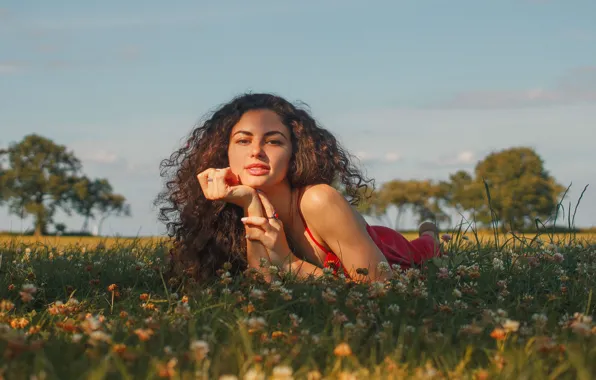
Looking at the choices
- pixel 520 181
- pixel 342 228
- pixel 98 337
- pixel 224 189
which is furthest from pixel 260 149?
pixel 520 181

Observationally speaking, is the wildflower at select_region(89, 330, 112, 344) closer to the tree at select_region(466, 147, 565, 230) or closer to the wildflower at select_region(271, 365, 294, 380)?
the wildflower at select_region(271, 365, 294, 380)

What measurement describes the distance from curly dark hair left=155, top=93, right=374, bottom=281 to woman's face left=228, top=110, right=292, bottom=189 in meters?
0.14

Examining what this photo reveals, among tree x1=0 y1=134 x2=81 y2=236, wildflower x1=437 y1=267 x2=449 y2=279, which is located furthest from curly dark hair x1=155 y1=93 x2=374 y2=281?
tree x1=0 y1=134 x2=81 y2=236

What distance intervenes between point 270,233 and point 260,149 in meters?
0.72

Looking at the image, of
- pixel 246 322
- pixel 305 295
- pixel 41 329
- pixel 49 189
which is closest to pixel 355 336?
pixel 246 322

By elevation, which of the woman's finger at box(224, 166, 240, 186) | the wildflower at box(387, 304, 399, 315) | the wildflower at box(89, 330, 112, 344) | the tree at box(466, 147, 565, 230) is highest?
the tree at box(466, 147, 565, 230)

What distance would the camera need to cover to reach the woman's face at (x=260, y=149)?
643 cm

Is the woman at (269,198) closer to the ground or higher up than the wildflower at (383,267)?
higher up

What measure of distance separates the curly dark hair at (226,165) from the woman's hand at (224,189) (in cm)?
46

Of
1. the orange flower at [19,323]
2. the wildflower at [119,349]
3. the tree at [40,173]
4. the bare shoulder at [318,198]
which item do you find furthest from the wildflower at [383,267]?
the tree at [40,173]

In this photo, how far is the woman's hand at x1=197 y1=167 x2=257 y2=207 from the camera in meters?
6.35

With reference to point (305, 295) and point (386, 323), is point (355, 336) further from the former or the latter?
point (305, 295)

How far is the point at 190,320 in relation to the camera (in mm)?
4402

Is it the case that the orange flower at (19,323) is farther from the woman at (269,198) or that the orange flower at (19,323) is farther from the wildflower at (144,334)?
the woman at (269,198)
